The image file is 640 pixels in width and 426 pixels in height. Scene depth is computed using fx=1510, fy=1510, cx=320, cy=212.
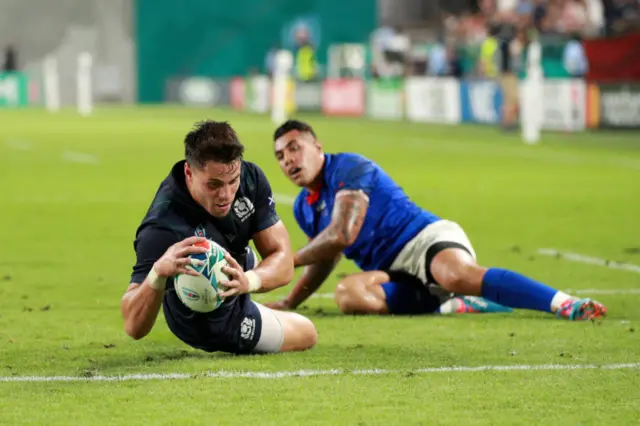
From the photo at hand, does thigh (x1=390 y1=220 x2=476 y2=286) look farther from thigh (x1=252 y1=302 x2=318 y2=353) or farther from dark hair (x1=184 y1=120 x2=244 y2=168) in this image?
dark hair (x1=184 y1=120 x2=244 y2=168)

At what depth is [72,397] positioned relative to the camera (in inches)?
235

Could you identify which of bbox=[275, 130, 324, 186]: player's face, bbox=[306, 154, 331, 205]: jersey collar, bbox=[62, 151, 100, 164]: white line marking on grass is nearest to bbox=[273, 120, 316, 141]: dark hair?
bbox=[275, 130, 324, 186]: player's face

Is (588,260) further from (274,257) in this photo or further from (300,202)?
(274,257)

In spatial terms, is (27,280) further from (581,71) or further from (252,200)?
(581,71)

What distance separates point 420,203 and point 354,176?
7160 millimetres

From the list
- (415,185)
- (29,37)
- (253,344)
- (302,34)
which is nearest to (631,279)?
(253,344)

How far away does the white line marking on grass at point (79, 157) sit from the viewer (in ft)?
73.9

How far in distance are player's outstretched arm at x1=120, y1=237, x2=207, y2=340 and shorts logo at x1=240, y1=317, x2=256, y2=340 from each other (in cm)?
50

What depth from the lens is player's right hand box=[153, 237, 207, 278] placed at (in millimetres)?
6098

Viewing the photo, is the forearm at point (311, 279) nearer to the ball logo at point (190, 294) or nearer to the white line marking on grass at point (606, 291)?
the white line marking on grass at point (606, 291)

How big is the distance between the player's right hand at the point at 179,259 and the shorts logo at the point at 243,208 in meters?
0.59

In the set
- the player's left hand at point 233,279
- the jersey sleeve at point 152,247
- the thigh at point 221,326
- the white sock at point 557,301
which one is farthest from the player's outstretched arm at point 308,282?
the player's left hand at point 233,279

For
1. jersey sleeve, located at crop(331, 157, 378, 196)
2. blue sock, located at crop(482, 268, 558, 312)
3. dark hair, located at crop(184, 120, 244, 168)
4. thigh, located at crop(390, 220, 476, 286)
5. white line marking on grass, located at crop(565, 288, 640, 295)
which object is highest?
dark hair, located at crop(184, 120, 244, 168)

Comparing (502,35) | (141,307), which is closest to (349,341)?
(141,307)
